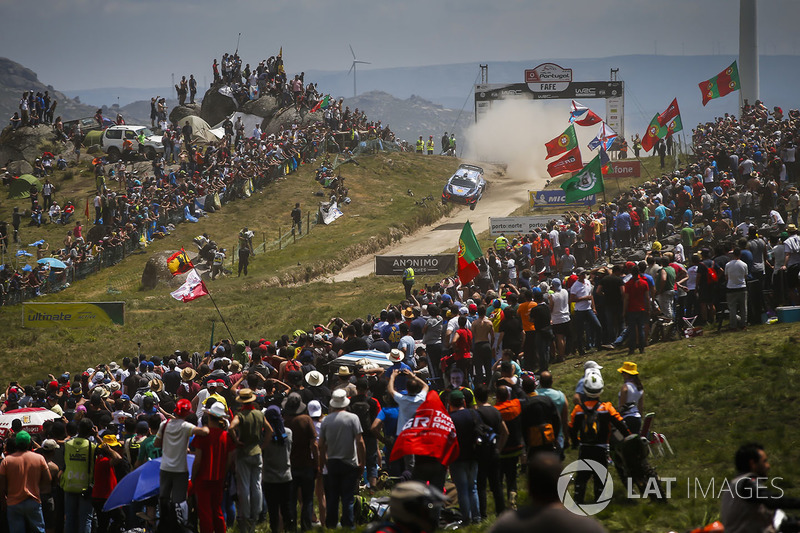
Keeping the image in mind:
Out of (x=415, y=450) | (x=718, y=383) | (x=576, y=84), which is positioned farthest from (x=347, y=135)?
(x=415, y=450)

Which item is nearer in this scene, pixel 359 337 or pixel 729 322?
pixel 359 337

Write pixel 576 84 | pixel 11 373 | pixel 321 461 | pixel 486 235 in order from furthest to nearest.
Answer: pixel 576 84 → pixel 486 235 → pixel 11 373 → pixel 321 461

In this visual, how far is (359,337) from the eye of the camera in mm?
15469

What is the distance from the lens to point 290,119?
57625 millimetres

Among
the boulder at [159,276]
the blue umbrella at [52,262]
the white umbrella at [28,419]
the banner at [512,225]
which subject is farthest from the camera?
the boulder at [159,276]

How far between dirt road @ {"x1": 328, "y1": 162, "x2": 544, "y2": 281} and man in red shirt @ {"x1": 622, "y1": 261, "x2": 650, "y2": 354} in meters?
21.6

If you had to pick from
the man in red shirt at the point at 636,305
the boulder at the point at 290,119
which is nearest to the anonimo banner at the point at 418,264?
the man in red shirt at the point at 636,305

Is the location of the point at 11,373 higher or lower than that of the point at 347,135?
lower

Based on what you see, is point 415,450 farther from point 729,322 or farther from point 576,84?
point 576,84

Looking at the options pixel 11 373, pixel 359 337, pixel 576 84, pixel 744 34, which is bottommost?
pixel 11 373

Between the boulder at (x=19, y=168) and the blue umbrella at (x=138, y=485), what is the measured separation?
4948 centimetres

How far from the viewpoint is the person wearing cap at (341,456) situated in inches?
380

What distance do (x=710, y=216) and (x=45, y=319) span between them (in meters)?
23.2

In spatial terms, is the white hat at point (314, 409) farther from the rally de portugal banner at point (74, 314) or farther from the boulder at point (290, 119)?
the boulder at point (290, 119)
